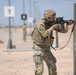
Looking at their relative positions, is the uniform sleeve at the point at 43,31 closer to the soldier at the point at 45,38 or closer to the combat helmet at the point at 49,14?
the soldier at the point at 45,38

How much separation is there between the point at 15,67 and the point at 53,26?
6011 millimetres

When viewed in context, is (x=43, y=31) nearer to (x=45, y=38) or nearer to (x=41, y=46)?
(x=45, y=38)

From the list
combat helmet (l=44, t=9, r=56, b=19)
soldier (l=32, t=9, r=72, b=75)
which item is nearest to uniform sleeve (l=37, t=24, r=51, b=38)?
soldier (l=32, t=9, r=72, b=75)

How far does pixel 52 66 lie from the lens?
8750 mm

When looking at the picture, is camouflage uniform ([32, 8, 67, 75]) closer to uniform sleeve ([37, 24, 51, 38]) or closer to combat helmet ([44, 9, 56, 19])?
uniform sleeve ([37, 24, 51, 38])

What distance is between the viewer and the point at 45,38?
28.1 ft

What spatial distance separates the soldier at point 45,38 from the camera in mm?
8414

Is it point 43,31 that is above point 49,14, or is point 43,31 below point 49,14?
below

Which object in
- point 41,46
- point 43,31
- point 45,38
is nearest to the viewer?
point 43,31

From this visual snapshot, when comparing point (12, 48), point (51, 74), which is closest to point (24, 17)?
point (12, 48)

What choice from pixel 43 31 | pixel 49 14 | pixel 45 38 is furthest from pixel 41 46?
pixel 49 14

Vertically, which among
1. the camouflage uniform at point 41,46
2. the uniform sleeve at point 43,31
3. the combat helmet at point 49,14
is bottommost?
the camouflage uniform at point 41,46

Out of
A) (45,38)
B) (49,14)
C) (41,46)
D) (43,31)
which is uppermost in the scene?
(49,14)

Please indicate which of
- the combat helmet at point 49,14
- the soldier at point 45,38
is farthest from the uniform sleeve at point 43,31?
the combat helmet at point 49,14
